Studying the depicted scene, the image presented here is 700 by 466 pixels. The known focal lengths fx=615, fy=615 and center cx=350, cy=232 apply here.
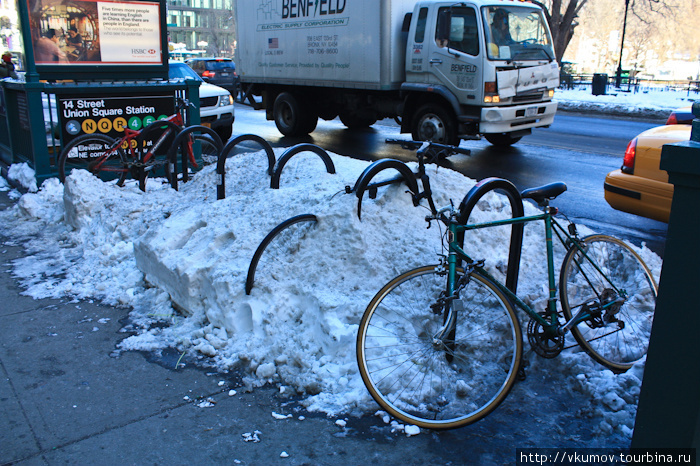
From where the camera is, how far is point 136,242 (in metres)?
5.01

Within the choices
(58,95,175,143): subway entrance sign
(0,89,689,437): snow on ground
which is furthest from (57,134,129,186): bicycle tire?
(0,89,689,437): snow on ground

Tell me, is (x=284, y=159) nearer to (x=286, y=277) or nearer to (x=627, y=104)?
(x=286, y=277)

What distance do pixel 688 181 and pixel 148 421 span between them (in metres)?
2.67

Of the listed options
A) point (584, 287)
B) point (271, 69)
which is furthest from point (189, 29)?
point (584, 287)

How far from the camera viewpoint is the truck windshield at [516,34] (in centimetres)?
1082

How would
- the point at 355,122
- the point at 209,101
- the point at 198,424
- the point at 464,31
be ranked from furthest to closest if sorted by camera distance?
the point at 355,122
the point at 209,101
the point at 464,31
the point at 198,424

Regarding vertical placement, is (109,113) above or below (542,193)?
above

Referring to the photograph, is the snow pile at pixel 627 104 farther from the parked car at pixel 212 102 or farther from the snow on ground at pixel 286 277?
the snow on ground at pixel 286 277

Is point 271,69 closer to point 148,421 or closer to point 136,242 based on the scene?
point 136,242

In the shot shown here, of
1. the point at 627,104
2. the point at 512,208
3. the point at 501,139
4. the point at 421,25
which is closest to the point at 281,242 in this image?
the point at 512,208

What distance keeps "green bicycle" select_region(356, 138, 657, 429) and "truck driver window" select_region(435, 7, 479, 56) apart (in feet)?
26.0

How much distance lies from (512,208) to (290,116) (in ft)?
39.0

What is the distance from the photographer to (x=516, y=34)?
11.2 m

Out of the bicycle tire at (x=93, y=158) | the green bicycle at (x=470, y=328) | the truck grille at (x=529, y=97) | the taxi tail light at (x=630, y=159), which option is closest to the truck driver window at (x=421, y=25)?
the truck grille at (x=529, y=97)
